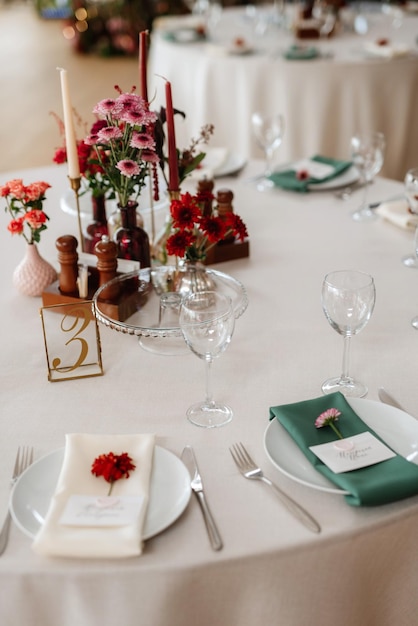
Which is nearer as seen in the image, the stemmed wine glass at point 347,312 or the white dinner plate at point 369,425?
the white dinner plate at point 369,425

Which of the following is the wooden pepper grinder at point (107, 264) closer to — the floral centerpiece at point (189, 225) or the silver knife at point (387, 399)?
the floral centerpiece at point (189, 225)

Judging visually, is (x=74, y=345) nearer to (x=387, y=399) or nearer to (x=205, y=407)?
(x=205, y=407)

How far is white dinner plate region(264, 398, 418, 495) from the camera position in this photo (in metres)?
1.13

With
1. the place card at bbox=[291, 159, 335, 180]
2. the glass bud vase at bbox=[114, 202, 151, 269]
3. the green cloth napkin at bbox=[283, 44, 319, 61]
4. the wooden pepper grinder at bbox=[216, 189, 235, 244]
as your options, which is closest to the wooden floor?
the green cloth napkin at bbox=[283, 44, 319, 61]

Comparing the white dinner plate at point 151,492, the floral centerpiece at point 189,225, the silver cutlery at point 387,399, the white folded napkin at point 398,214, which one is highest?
the floral centerpiece at point 189,225

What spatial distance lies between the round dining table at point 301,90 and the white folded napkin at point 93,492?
2371mm

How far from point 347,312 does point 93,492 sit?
54cm

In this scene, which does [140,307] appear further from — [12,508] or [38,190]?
[12,508]

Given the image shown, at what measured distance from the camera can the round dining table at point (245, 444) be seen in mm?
1011

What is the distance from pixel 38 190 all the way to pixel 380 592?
3.37 feet

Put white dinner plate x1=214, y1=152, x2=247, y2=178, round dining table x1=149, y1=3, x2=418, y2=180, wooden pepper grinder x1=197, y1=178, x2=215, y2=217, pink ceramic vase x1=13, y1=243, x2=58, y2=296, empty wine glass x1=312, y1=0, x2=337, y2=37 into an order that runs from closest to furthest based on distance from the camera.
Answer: wooden pepper grinder x1=197, y1=178, x2=215, y2=217
pink ceramic vase x1=13, y1=243, x2=58, y2=296
white dinner plate x1=214, y1=152, x2=247, y2=178
round dining table x1=149, y1=3, x2=418, y2=180
empty wine glass x1=312, y1=0, x2=337, y2=37

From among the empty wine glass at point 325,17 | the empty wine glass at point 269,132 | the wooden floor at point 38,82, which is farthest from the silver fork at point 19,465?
the wooden floor at point 38,82

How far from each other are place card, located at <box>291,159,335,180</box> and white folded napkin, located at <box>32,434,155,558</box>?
4.47ft

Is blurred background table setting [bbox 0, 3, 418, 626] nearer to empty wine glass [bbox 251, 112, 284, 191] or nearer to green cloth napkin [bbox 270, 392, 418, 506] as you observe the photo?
green cloth napkin [bbox 270, 392, 418, 506]
